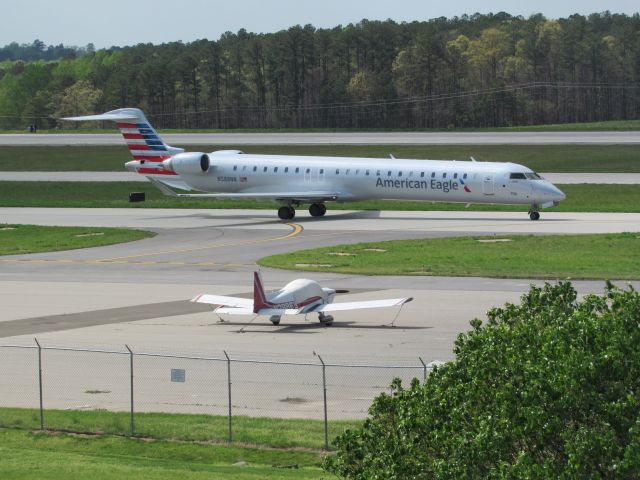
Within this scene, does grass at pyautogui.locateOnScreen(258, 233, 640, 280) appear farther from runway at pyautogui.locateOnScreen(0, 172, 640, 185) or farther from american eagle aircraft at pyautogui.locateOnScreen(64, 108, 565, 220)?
runway at pyautogui.locateOnScreen(0, 172, 640, 185)

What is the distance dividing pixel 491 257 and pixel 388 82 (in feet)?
410

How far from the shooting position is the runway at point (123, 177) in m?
90.6

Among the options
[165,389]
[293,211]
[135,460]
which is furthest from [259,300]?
[293,211]

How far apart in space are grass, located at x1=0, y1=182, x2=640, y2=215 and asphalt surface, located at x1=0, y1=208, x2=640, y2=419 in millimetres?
10435

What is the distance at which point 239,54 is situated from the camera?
18825 cm

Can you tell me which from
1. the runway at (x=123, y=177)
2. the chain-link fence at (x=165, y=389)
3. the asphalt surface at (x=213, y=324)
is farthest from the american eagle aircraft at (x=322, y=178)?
the chain-link fence at (x=165, y=389)

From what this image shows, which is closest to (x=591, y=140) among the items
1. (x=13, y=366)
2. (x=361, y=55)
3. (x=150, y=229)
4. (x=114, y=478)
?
(x=150, y=229)

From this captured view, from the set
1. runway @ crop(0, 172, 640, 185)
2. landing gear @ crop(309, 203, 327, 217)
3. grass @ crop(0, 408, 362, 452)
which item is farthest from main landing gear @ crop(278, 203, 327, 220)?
grass @ crop(0, 408, 362, 452)

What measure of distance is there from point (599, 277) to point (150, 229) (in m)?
28.7

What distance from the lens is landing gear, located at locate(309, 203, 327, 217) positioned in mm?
71500

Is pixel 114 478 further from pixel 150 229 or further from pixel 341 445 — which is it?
pixel 150 229

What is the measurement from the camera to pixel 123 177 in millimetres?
103688

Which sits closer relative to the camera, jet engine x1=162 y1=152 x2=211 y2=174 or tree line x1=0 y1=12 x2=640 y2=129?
jet engine x1=162 y1=152 x2=211 y2=174

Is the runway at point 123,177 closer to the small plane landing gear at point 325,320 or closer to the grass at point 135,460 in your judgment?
the small plane landing gear at point 325,320
